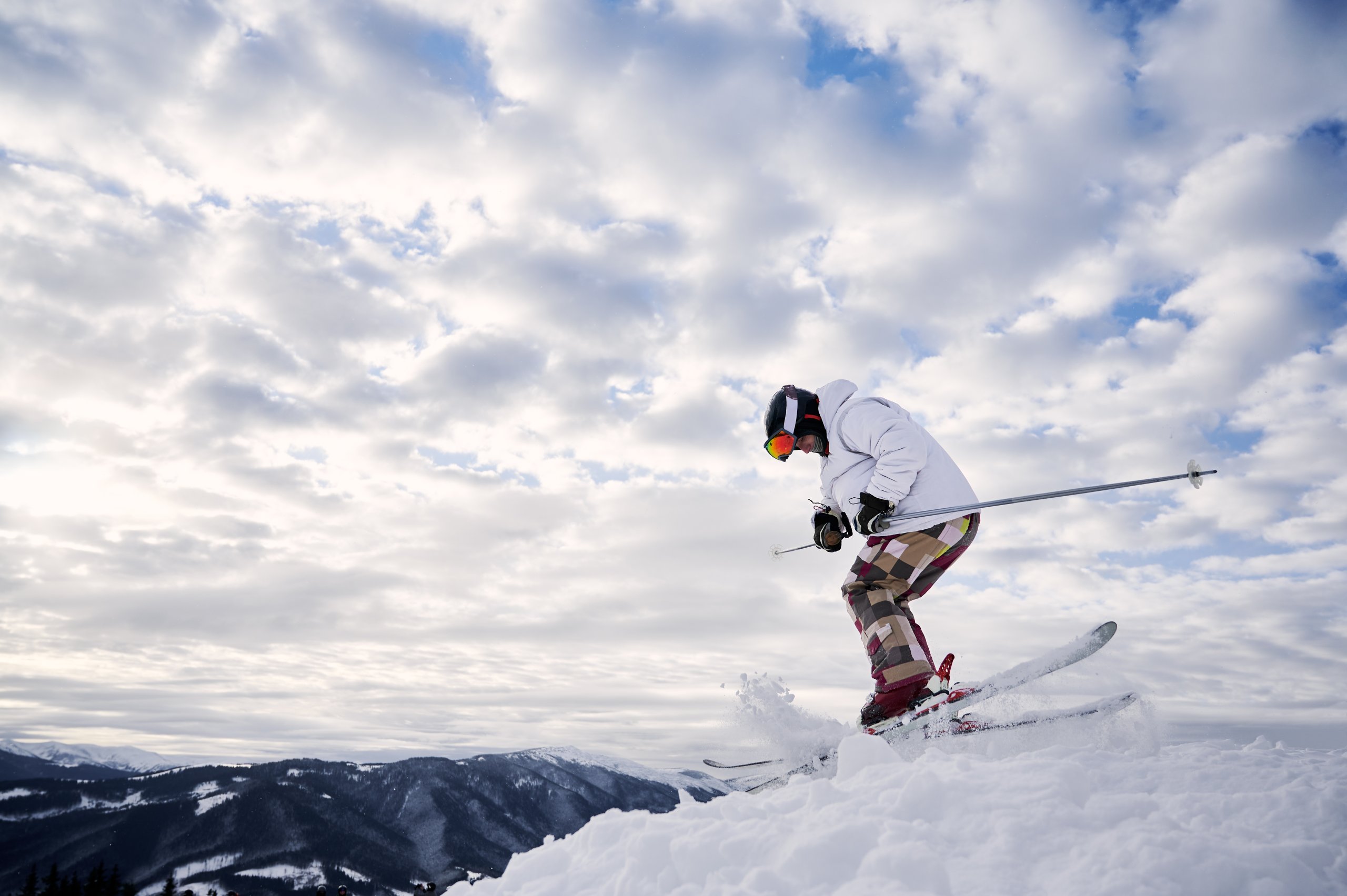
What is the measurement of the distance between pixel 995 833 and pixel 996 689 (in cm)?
259

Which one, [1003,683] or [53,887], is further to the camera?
[53,887]

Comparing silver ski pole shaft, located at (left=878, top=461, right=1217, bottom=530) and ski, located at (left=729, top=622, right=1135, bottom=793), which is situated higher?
silver ski pole shaft, located at (left=878, top=461, right=1217, bottom=530)

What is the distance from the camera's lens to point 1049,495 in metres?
6.16

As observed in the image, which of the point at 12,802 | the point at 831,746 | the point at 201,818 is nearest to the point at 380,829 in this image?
the point at 201,818

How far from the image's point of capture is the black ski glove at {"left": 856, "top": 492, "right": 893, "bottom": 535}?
543 cm

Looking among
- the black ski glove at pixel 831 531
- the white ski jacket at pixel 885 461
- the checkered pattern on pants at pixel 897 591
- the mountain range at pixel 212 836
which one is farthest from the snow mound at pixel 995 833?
the mountain range at pixel 212 836

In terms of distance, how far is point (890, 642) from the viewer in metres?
5.54

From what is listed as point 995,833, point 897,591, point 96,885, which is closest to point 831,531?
point 897,591

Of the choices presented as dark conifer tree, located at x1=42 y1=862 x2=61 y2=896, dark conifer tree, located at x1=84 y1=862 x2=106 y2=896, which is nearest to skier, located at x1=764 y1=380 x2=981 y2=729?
dark conifer tree, located at x1=84 y1=862 x2=106 y2=896

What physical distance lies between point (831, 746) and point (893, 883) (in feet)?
10.9

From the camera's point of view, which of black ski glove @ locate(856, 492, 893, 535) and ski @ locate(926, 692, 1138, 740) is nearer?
ski @ locate(926, 692, 1138, 740)

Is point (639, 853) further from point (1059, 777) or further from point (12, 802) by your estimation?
point (12, 802)

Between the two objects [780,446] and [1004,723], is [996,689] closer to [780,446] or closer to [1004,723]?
[1004,723]

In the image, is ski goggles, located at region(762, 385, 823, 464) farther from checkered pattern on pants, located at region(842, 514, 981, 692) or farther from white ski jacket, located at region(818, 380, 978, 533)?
checkered pattern on pants, located at region(842, 514, 981, 692)
